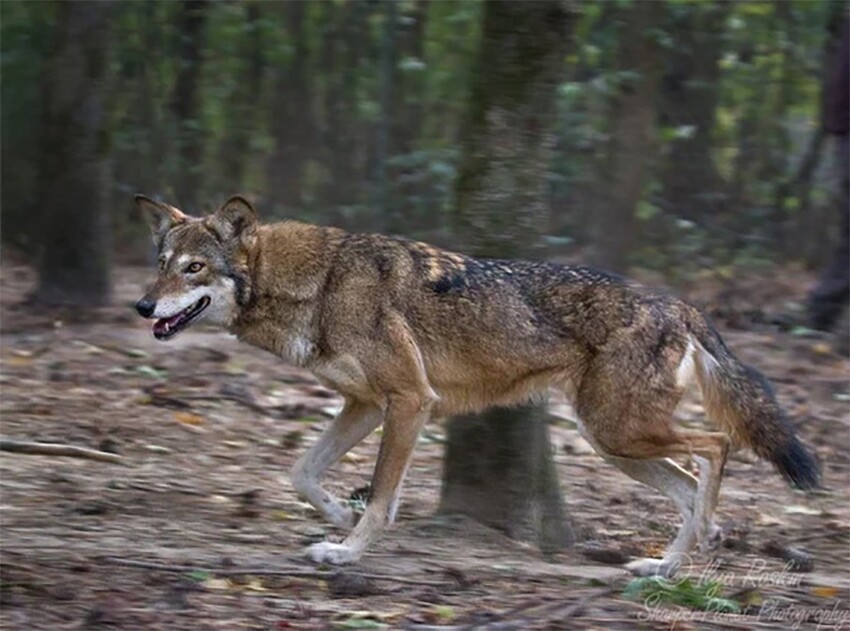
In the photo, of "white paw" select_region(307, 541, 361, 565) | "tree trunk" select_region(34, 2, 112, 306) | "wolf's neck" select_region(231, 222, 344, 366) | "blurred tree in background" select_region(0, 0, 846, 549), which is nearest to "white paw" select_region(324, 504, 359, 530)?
"white paw" select_region(307, 541, 361, 565)

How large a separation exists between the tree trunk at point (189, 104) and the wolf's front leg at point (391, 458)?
1151cm

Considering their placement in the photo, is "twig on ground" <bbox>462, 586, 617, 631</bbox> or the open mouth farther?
the open mouth

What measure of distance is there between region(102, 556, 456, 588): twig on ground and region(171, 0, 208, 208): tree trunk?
12112 mm

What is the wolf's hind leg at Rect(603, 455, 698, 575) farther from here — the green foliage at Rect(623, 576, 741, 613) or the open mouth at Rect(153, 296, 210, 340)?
the open mouth at Rect(153, 296, 210, 340)

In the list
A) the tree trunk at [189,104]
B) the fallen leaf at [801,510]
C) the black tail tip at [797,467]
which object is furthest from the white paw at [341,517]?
the tree trunk at [189,104]

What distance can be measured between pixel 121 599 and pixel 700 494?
3.04 meters

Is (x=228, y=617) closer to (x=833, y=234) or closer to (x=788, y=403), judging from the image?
(x=788, y=403)

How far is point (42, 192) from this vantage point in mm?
13078

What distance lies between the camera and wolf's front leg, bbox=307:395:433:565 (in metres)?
6.92

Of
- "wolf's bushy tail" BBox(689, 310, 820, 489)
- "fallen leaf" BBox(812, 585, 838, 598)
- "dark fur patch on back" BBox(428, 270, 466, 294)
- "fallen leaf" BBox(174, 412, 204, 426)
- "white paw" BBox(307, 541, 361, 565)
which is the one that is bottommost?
"fallen leaf" BBox(174, 412, 204, 426)

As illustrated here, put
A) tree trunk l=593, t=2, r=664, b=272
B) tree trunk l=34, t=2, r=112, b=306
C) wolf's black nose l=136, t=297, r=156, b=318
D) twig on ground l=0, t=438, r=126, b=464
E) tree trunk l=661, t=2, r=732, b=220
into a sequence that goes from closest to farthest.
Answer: wolf's black nose l=136, t=297, r=156, b=318 → twig on ground l=0, t=438, r=126, b=464 → tree trunk l=34, t=2, r=112, b=306 → tree trunk l=593, t=2, r=664, b=272 → tree trunk l=661, t=2, r=732, b=220

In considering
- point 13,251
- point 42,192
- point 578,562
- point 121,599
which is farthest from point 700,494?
point 13,251

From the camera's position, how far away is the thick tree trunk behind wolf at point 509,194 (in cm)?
753

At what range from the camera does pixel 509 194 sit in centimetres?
750
